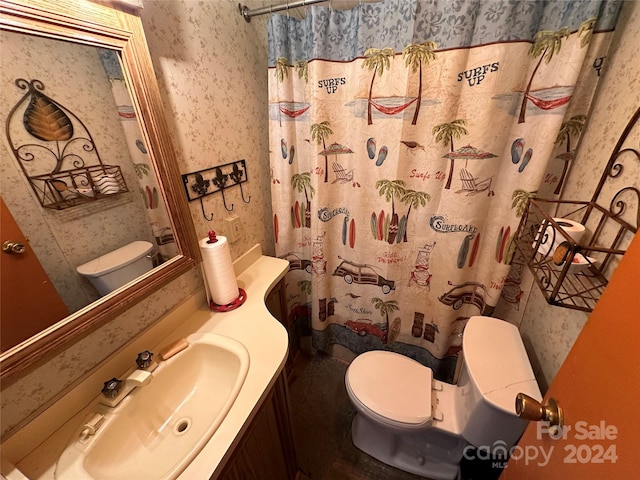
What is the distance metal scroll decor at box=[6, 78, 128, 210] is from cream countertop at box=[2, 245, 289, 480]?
0.49 meters

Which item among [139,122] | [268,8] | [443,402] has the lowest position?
[443,402]

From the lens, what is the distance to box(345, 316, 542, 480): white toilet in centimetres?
90

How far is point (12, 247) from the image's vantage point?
0.55 metres

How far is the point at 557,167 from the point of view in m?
0.98

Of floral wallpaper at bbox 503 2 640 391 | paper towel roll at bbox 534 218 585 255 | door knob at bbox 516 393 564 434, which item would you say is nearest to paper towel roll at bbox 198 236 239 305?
door knob at bbox 516 393 564 434

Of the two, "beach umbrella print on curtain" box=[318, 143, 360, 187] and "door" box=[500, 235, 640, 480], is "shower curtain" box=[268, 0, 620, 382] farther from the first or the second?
"door" box=[500, 235, 640, 480]

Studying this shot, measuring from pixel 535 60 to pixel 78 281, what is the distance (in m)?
1.59

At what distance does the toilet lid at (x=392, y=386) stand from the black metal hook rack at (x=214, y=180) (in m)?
1.05

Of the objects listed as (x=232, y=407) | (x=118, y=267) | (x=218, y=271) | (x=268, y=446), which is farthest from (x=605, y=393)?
(x=118, y=267)

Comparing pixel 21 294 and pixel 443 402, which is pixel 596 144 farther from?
pixel 21 294

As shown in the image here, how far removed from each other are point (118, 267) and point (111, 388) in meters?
0.34

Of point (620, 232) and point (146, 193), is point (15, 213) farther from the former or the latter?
point (620, 232)

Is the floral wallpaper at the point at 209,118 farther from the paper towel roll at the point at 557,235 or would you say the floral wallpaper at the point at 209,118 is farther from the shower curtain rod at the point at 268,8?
the paper towel roll at the point at 557,235

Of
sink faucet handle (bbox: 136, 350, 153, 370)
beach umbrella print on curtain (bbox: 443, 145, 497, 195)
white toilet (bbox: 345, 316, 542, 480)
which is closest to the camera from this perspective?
sink faucet handle (bbox: 136, 350, 153, 370)
